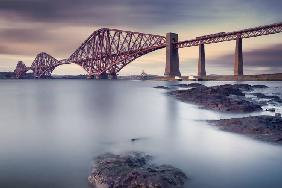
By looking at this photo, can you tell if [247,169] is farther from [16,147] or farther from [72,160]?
[16,147]

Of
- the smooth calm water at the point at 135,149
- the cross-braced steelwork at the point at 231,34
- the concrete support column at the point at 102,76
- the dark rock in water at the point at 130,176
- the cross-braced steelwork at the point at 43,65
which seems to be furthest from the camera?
the cross-braced steelwork at the point at 43,65

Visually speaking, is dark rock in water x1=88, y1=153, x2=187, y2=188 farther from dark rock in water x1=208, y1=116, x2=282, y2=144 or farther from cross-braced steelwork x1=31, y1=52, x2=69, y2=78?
cross-braced steelwork x1=31, y1=52, x2=69, y2=78

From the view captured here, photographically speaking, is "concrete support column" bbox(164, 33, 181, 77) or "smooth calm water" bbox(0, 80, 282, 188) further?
"concrete support column" bbox(164, 33, 181, 77)

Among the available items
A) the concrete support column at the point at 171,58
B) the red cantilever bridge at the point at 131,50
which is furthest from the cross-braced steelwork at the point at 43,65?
the concrete support column at the point at 171,58

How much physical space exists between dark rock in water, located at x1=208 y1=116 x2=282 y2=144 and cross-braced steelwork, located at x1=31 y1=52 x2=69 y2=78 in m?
161

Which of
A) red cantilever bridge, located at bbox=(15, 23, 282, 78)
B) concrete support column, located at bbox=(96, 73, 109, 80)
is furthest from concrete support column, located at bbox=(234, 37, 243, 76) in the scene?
concrete support column, located at bbox=(96, 73, 109, 80)

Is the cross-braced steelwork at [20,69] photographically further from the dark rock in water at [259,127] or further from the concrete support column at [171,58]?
the dark rock in water at [259,127]

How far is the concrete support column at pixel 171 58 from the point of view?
101 m

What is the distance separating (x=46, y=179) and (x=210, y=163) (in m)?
4.01

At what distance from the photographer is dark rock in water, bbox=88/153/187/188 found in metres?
6.25

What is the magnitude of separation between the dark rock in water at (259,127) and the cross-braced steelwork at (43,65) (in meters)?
161

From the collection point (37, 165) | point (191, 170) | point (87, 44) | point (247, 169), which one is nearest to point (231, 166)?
point (247, 169)

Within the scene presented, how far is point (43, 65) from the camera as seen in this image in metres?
183

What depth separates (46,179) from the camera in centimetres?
739
